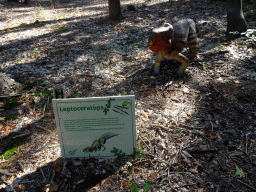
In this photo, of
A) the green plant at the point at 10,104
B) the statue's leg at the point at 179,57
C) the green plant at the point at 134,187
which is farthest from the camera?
the statue's leg at the point at 179,57

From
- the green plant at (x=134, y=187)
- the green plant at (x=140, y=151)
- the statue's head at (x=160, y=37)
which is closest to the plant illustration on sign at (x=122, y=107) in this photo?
the green plant at (x=140, y=151)

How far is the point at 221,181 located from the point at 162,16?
24.4 ft

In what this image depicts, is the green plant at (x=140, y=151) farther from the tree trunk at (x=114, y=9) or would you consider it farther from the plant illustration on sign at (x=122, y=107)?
the tree trunk at (x=114, y=9)

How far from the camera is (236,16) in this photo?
5211mm

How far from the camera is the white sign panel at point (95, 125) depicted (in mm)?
2215

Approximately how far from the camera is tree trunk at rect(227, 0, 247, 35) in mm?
5203

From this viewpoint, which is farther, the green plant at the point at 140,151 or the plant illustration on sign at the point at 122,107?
the green plant at the point at 140,151

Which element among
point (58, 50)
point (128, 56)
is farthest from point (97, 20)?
point (128, 56)

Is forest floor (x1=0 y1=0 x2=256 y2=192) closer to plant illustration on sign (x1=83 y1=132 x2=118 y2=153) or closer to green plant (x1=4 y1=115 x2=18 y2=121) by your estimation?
green plant (x1=4 y1=115 x2=18 y2=121)

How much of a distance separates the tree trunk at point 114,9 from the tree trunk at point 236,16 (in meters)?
4.47

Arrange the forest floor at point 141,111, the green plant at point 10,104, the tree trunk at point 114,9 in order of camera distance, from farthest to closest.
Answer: the tree trunk at point 114,9, the green plant at point 10,104, the forest floor at point 141,111

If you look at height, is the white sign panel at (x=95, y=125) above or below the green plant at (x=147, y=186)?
above

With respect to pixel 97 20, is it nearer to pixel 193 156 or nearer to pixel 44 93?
pixel 44 93

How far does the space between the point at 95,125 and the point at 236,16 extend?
17.5 ft
